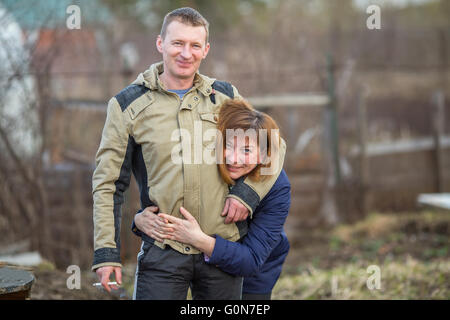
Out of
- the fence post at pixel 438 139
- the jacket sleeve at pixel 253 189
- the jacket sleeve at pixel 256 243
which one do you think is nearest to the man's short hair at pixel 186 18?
the jacket sleeve at pixel 253 189

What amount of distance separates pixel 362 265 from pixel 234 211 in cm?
316

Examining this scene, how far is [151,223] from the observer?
234 centimetres

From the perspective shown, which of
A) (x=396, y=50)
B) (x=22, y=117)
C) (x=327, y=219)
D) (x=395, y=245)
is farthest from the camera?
(x=396, y=50)

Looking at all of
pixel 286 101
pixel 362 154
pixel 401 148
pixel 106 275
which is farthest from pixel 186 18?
pixel 401 148

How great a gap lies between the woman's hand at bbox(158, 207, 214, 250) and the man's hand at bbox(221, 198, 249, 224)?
14 cm

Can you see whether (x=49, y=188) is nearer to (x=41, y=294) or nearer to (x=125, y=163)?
(x=41, y=294)

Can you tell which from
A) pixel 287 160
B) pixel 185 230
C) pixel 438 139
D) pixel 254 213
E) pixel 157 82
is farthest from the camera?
pixel 438 139

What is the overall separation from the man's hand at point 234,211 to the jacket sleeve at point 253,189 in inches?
0.7

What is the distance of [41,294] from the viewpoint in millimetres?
3639

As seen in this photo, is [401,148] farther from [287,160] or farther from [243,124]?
[243,124]

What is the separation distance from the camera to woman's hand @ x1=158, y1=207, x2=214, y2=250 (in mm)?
2283

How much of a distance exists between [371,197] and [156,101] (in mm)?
5924

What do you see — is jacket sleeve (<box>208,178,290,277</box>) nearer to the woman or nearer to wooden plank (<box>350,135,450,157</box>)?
the woman

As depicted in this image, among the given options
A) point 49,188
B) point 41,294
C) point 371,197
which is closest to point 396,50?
point 371,197
